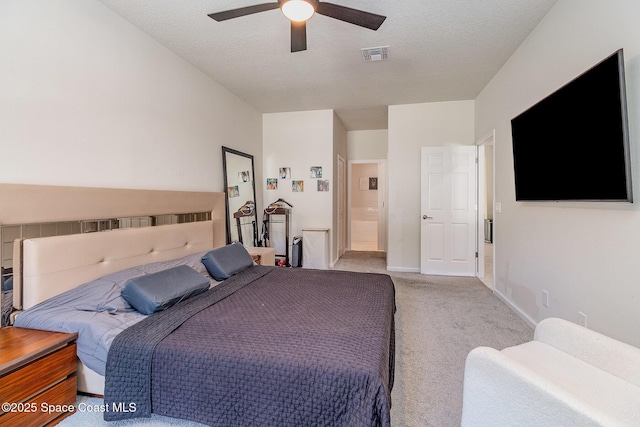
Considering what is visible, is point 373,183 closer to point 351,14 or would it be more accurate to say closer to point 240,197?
point 240,197

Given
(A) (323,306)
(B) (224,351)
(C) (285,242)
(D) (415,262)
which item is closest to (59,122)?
(B) (224,351)

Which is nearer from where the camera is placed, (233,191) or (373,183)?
(233,191)

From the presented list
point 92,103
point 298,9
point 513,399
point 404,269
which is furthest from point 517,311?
point 92,103

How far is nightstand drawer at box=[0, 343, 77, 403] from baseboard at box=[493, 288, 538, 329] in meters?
3.48

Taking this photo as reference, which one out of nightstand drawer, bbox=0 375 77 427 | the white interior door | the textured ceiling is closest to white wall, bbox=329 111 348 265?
the textured ceiling

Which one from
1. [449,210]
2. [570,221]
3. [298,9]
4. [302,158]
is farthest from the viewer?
[302,158]

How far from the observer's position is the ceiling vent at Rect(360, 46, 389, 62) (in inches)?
114

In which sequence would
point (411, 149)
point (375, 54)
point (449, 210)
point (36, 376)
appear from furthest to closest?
point (411, 149), point (449, 210), point (375, 54), point (36, 376)

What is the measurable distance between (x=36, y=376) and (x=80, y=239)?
2.77 ft

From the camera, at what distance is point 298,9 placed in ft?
6.07

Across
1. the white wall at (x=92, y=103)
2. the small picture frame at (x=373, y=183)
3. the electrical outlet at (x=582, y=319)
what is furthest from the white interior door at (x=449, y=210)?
the small picture frame at (x=373, y=183)

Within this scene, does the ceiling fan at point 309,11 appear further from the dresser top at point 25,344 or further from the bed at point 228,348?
the dresser top at point 25,344

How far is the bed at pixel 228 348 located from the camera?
1175 mm

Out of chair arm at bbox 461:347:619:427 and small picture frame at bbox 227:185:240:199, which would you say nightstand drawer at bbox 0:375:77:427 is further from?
small picture frame at bbox 227:185:240:199
